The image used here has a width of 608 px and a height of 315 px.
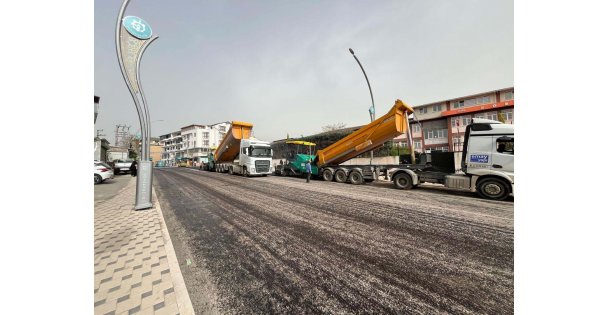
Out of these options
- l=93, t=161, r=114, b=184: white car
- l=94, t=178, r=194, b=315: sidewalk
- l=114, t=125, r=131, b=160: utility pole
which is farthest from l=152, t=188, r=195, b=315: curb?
l=114, t=125, r=131, b=160: utility pole

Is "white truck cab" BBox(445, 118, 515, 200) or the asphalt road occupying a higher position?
"white truck cab" BBox(445, 118, 515, 200)

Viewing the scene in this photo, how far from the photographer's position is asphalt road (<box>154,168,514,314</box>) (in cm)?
208

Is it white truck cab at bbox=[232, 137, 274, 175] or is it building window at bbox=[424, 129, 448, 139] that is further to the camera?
building window at bbox=[424, 129, 448, 139]

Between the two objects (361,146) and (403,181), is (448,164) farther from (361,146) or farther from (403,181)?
(361,146)

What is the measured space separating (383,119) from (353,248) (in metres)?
8.12

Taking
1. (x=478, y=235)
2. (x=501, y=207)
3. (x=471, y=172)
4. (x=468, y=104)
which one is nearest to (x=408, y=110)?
(x=471, y=172)

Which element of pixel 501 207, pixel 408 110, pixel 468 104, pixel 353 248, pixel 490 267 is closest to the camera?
pixel 490 267

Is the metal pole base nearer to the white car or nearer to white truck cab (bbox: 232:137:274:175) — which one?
white truck cab (bbox: 232:137:274:175)

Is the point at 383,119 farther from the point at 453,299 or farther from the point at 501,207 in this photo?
the point at 453,299

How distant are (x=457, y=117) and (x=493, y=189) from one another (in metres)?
26.7

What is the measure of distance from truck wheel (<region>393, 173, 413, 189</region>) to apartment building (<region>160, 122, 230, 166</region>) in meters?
66.3

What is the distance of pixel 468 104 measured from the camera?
3231 cm

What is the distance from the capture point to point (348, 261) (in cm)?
286

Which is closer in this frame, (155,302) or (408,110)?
(155,302)
